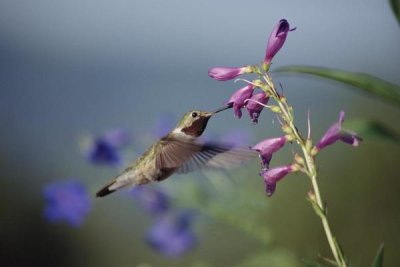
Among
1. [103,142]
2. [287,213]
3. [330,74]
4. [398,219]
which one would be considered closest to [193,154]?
[330,74]

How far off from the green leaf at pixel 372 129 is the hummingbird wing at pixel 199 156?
27 centimetres

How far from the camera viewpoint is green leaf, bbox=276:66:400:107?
1708 millimetres

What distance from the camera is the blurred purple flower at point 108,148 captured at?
322 centimetres

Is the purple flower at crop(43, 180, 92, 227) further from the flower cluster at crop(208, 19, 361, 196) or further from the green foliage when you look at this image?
the flower cluster at crop(208, 19, 361, 196)

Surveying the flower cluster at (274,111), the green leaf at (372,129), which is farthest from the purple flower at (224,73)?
the green leaf at (372,129)

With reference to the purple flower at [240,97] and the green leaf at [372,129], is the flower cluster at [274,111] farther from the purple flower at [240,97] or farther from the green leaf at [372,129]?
the green leaf at [372,129]

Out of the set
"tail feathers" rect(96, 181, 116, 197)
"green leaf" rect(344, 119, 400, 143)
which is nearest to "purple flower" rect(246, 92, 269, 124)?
"green leaf" rect(344, 119, 400, 143)

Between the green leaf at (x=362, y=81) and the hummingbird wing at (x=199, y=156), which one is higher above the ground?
the green leaf at (x=362, y=81)

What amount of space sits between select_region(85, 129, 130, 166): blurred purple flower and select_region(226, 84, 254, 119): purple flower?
58.1 inches

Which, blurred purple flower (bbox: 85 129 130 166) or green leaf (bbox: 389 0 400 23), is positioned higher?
green leaf (bbox: 389 0 400 23)

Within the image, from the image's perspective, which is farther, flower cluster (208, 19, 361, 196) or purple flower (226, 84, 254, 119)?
purple flower (226, 84, 254, 119)

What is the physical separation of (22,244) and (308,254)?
17.4ft

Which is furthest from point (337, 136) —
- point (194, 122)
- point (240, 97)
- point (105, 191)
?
point (105, 191)

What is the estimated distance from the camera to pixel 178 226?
3.34 m
